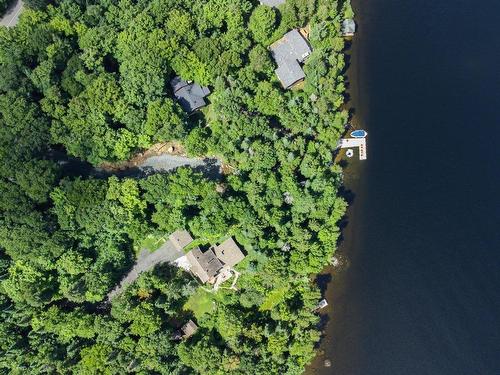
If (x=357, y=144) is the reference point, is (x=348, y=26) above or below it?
above

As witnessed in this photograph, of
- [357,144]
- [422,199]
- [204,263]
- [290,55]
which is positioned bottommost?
[422,199]

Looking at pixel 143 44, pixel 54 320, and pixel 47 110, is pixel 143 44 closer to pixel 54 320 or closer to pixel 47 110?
pixel 47 110

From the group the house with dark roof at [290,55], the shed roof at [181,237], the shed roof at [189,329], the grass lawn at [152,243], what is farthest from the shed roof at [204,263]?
the house with dark roof at [290,55]

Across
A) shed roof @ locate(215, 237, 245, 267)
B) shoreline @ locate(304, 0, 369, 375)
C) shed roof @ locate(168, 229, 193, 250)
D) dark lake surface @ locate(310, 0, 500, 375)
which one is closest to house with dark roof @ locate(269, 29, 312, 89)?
shoreline @ locate(304, 0, 369, 375)

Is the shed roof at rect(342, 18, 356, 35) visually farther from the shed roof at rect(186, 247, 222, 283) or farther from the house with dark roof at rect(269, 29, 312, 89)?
the shed roof at rect(186, 247, 222, 283)

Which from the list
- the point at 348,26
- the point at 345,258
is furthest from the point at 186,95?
the point at 345,258

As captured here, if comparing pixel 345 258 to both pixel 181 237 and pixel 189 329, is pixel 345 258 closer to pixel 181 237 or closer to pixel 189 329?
pixel 181 237

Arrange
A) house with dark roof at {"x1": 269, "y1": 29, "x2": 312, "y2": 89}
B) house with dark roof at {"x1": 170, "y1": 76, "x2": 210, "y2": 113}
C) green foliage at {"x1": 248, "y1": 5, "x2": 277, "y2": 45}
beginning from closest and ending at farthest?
1. green foliage at {"x1": 248, "y1": 5, "x2": 277, "y2": 45}
2. house with dark roof at {"x1": 170, "y1": 76, "x2": 210, "y2": 113}
3. house with dark roof at {"x1": 269, "y1": 29, "x2": 312, "y2": 89}
